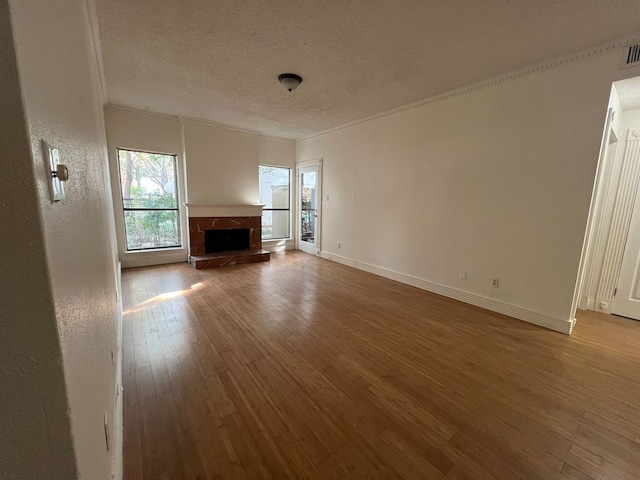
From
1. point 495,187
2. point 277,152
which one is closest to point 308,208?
point 277,152

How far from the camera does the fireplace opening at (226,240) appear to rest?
18.0 ft

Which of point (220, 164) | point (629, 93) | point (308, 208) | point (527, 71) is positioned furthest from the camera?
point (308, 208)

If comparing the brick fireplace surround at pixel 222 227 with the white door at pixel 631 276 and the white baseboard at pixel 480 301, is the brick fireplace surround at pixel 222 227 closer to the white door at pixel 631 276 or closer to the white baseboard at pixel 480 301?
the white baseboard at pixel 480 301

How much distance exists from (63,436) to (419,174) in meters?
4.27

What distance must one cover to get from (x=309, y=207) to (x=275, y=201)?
0.92 metres

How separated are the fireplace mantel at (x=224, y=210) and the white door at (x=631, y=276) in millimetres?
5832

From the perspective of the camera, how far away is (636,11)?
2.03m

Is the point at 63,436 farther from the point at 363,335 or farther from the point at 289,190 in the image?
the point at 289,190

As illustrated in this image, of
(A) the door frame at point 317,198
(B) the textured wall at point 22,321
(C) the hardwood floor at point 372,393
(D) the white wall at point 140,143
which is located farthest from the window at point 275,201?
(B) the textured wall at point 22,321

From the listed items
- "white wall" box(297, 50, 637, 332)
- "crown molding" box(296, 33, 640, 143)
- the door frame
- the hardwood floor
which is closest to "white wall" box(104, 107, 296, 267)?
the door frame

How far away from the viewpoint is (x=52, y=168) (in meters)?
0.59

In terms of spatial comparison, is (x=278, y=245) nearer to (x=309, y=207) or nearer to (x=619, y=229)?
(x=309, y=207)

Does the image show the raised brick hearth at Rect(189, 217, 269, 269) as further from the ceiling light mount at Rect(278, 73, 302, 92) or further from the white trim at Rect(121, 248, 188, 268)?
the ceiling light mount at Rect(278, 73, 302, 92)

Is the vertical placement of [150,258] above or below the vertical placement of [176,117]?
below
